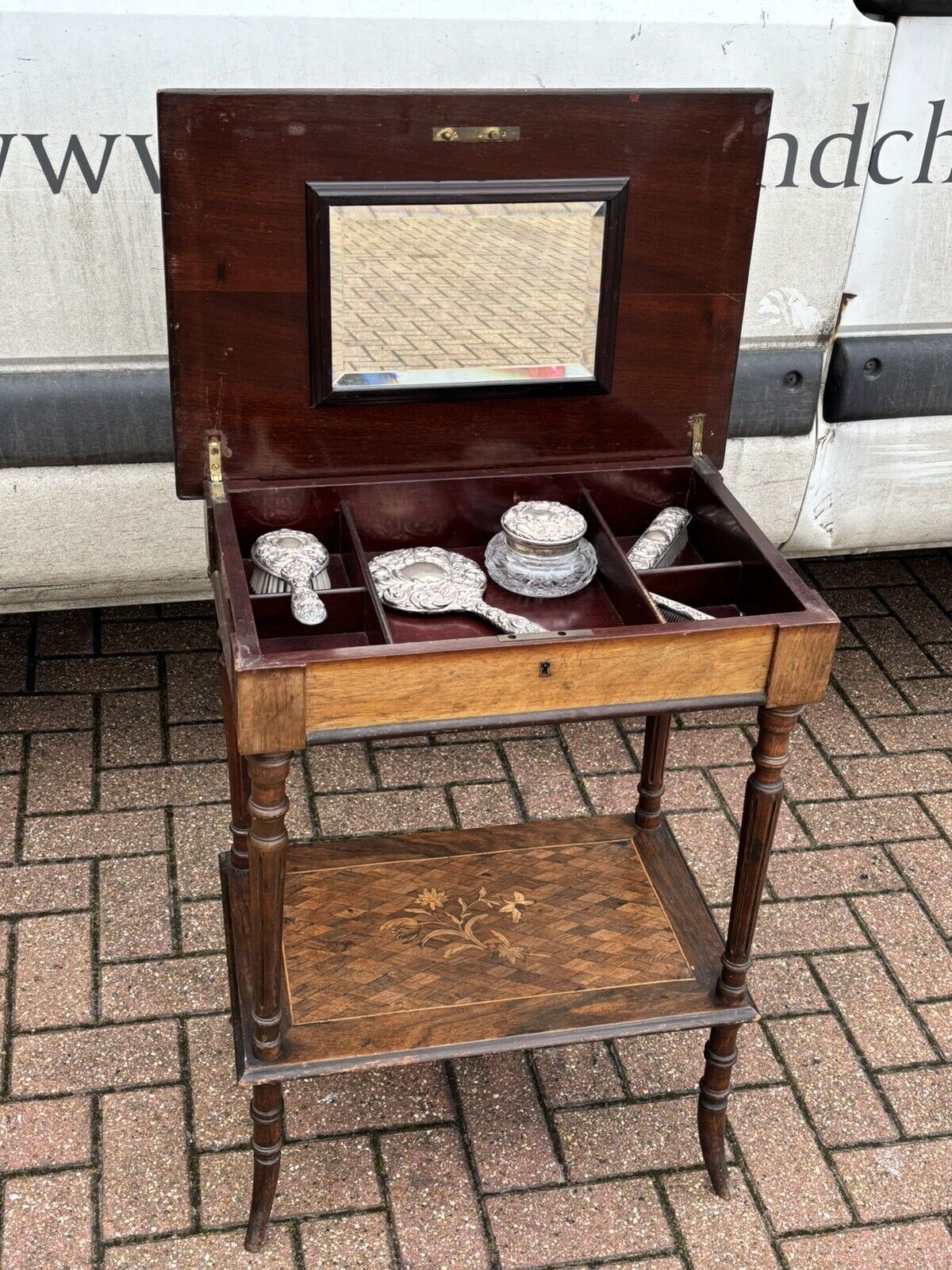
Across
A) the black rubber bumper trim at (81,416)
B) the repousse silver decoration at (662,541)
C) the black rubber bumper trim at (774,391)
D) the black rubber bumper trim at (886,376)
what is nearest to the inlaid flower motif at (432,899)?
the repousse silver decoration at (662,541)

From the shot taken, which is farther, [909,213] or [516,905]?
[909,213]

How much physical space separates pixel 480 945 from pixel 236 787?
53 cm

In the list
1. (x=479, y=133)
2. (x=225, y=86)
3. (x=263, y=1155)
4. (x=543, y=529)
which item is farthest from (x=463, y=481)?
(x=263, y=1155)

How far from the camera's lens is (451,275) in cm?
229

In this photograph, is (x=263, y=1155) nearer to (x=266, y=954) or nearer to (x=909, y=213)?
(x=266, y=954)

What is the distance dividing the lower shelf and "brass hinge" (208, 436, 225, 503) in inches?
30.9

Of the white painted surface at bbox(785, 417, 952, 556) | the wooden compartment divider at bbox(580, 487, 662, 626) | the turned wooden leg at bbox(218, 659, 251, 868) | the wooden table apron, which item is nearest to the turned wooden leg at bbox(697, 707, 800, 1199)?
the wooden table apron

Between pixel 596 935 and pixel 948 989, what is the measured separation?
0.85 m

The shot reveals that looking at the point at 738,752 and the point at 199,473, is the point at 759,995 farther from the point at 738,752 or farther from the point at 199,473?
the point at 199,473

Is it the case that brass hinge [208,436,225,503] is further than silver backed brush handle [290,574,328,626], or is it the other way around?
brass hinge [208,436,225,503]

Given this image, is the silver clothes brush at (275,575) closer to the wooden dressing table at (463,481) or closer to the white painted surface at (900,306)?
the wooden dressing table at (463,481)

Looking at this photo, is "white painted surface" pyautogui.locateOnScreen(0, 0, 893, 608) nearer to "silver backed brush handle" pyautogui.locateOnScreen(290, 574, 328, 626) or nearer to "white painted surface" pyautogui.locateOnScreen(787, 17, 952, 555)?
"white painted surface" pyautogui.locateOnScreen(787, 17, 952, 555)

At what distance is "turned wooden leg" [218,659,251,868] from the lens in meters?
2.50

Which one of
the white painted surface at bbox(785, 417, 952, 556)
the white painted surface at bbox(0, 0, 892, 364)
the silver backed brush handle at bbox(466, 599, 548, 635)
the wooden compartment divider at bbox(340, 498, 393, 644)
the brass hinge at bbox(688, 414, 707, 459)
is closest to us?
the wooden compartment divider at bbox(340, 498, 393, 644)
